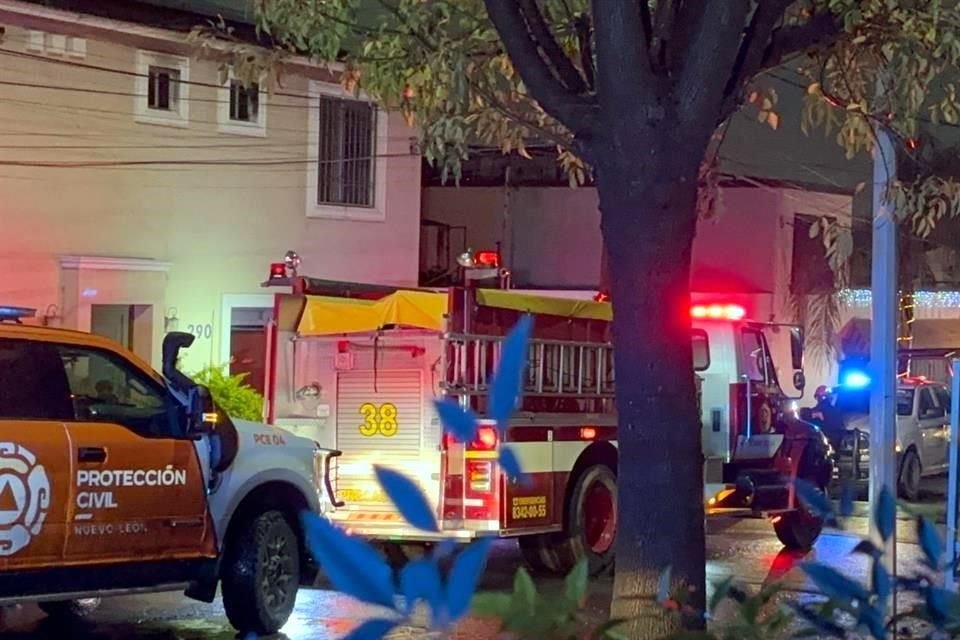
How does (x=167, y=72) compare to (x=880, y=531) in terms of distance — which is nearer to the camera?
(x=880, y=531)

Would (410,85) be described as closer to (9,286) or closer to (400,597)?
(400,597)

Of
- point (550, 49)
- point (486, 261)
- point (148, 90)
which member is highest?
point (148, 90)

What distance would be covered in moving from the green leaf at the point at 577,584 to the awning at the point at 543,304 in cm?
980

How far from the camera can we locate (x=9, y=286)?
19734mm

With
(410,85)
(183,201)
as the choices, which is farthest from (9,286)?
(410,85)

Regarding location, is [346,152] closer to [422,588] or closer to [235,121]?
[235,121]

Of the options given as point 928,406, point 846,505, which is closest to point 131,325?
point 928,406

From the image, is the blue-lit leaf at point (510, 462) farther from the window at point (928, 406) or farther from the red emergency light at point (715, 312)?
the window at point (928, 406)

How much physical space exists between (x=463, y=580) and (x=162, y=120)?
19.9m

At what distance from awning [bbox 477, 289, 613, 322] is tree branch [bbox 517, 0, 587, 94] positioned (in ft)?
20.4

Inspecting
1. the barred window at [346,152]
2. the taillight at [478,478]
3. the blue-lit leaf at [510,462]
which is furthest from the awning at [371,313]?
the barred window at [346,152]

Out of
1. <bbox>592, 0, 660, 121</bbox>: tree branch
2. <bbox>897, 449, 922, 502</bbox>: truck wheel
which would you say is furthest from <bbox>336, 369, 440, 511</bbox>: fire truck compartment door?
<bbox>897, 449, 922, 502</bbox>: truck wheel

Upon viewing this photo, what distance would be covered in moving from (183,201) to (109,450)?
12.8m

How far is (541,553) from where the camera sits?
1381cm
